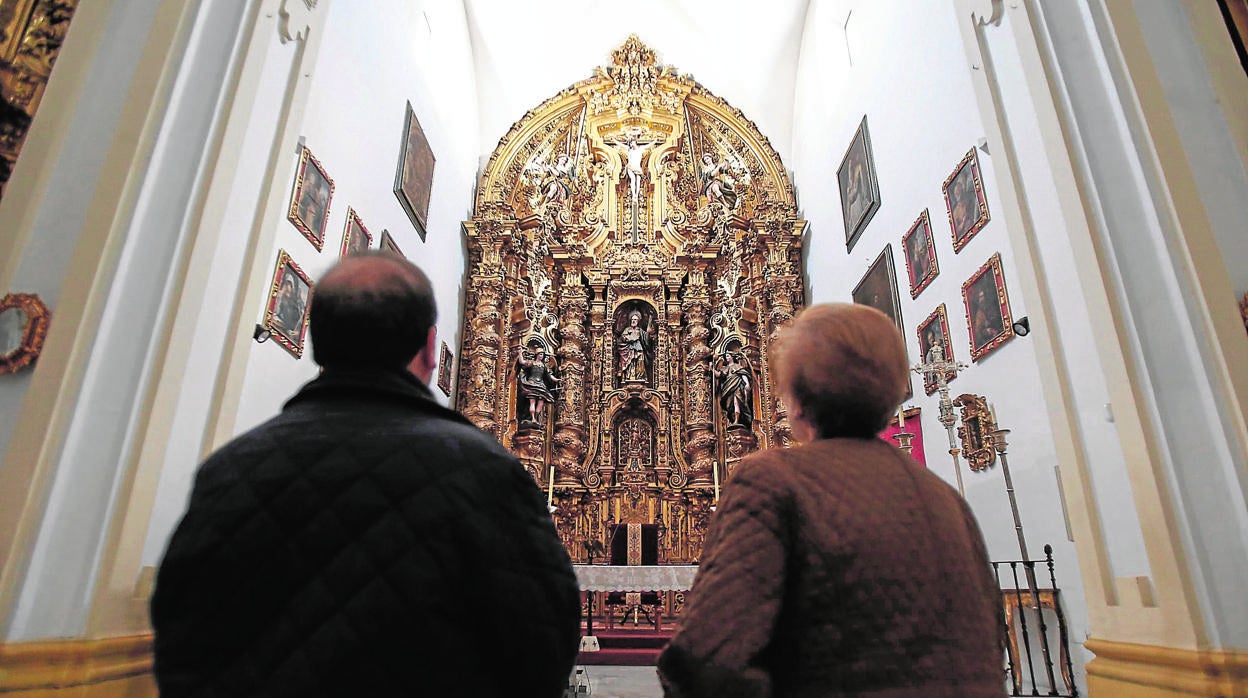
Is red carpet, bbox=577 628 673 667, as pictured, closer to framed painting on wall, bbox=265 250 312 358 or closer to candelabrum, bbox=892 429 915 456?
candelabrum, bbox=892 429 915 456

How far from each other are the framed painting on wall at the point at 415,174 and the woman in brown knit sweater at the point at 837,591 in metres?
7.69

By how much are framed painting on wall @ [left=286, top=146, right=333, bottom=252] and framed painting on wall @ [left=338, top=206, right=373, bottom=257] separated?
0.38 meters

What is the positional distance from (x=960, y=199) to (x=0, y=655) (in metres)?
6.93

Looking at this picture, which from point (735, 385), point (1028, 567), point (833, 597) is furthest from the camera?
point (735, 385)

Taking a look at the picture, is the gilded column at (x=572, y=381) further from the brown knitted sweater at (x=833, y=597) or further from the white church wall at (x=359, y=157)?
the brown knitted sweater at (x=833, y=597)

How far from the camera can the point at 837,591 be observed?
1.20m

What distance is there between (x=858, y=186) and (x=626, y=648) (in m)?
6.67

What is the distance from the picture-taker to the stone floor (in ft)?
17.5

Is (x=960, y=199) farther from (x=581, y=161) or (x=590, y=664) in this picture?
(x=581, y=161)

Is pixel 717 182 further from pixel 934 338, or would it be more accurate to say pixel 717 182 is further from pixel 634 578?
pixel 634 578

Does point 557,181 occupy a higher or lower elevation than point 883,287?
higher

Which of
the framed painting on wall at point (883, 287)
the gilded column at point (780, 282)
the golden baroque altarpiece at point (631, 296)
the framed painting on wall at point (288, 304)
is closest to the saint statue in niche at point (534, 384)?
the golden baroque altarpiece at point (631, 296)

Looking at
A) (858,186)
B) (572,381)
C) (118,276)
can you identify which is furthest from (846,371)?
(572,381)

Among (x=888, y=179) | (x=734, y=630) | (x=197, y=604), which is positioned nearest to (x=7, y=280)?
(x=197, y=604)
